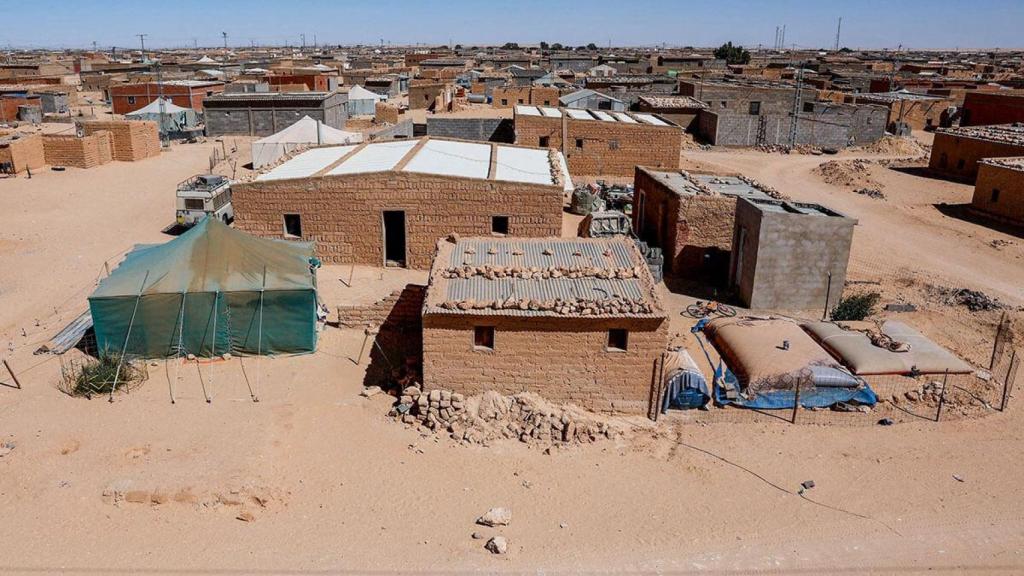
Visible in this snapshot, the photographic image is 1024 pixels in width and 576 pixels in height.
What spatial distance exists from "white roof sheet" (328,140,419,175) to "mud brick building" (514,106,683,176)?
29.7 ft

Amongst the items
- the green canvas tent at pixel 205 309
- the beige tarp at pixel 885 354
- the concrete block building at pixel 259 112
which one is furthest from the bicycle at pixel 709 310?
the concrete block building at pixel 259 112

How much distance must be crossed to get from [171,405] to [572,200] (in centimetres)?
1835

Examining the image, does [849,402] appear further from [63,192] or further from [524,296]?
[63,192]

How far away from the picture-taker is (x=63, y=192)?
29.1m

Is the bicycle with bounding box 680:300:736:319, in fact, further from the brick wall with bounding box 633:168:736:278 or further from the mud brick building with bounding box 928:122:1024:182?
the mud brick building with bounding box 928:122:1024:182

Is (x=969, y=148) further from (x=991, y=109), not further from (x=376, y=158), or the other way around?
(x=376, y=158)

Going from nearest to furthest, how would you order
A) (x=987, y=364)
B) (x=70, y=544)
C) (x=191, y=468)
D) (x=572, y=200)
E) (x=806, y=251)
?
(x=70, y=544)
(x=191, y=468)
(x=987, y=364)
(x=806, y=251)
(x=572, y=200)

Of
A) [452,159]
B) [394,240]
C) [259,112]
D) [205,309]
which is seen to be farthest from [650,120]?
[205,309]

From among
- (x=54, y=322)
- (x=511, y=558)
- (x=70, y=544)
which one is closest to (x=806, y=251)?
(x=511, y=558)

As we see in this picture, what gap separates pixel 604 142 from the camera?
3281 cm

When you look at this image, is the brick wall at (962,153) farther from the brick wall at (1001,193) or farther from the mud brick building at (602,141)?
the mud brick building at (602,141)

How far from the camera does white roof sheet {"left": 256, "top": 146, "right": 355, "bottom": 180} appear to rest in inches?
808

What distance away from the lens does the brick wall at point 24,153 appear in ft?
101

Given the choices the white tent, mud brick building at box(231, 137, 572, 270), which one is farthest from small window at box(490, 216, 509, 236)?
the white tent
